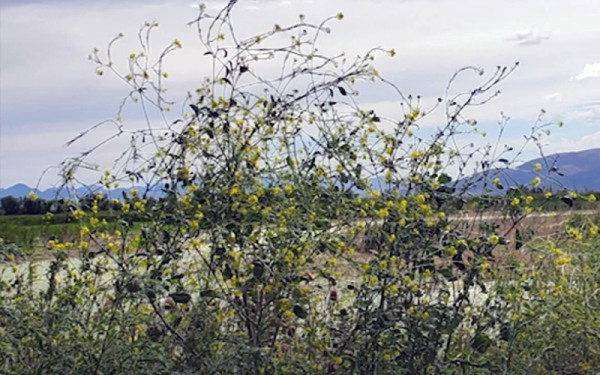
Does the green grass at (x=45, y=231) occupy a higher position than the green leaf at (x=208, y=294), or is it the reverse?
the green grass at (x=45, y=231)

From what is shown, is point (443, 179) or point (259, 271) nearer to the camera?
point (259, 271)

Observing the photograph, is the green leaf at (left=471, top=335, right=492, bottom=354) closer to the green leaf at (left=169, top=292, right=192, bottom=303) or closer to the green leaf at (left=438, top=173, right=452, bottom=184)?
the green leaf at (left=438, top=173, right=452, bottom=184)

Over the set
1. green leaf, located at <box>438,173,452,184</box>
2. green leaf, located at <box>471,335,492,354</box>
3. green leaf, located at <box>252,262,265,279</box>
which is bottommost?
green leaf, located at <box>471,335,492,354</box>

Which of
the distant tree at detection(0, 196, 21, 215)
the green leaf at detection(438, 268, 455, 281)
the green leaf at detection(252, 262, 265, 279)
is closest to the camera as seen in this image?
the green leaf at detection(252, 262, 265, 279)

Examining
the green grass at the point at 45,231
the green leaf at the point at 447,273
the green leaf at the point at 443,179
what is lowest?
the green leaf at the point at 447,273

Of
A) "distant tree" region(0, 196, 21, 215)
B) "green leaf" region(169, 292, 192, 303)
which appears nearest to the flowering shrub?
"green leaf" region(169, 292, 192, 303)

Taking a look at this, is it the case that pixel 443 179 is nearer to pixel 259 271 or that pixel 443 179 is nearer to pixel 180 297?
pixel 259 271

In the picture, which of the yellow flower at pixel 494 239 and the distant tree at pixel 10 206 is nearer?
the yellow flower at pixel 494 239

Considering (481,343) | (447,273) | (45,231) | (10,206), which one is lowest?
(481,343)

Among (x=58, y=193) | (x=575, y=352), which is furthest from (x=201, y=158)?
(x=575, y=352)

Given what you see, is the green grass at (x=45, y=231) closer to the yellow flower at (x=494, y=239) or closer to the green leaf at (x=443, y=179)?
the green leaf at (x=443, y=179)

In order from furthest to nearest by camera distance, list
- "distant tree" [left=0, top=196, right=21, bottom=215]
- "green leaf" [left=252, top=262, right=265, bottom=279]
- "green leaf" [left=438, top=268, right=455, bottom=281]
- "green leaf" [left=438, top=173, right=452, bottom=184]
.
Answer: "distant tree" [left=0, top=196, right=21, bottom=215], "green leaf" [left=438, top=173, right=452, bottom=184], "green leaf" [left=438, top=268, right=455, bottom=281], "green leaf" [left=252, top=262, right=265, bottom=279]

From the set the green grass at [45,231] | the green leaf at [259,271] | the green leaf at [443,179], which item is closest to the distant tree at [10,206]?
the green grass at [45,231]

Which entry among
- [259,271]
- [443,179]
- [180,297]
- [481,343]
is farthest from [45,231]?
[481,343]
